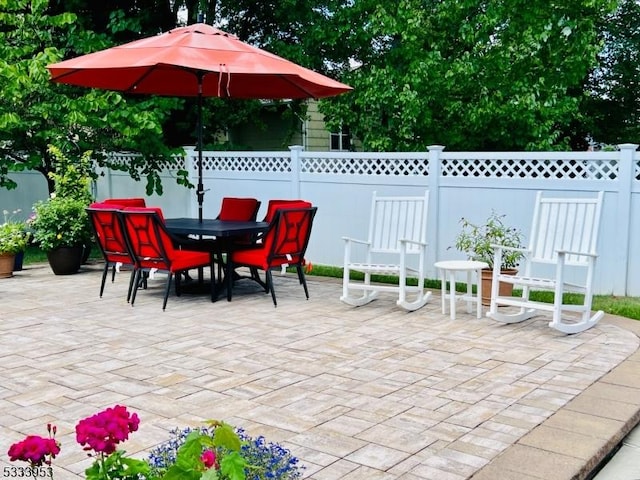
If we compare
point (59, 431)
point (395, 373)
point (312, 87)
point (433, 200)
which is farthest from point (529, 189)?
point (59, 431)

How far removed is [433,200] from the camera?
26.2ft

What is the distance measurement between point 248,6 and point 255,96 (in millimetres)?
5878

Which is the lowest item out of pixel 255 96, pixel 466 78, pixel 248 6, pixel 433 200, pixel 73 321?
pixel 73 321

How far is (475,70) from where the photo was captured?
10.2 meters

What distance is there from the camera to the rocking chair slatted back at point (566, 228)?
18.6ft

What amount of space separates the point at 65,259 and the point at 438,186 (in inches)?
177

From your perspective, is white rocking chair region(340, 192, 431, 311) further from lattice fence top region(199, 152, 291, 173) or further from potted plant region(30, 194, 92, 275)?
potted plant region(30, 194, 92, 275)

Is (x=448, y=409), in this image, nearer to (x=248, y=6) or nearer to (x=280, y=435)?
(x=280, y=435)

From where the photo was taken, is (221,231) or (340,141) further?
(340,141)

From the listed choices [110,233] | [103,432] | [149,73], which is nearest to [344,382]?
[103,432]

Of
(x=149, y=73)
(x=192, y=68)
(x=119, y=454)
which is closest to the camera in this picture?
(x=119, y=454)

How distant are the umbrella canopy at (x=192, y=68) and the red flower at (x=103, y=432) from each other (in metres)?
4.43

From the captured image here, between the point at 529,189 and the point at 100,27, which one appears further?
the point at 100,27

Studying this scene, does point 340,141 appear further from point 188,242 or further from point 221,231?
point 221,231
